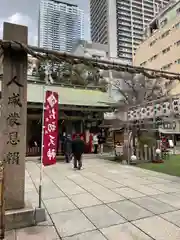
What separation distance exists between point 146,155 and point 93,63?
366 inches

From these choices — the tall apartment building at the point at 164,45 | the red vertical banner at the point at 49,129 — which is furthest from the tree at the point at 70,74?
the red vertical banner at the point at 49,129

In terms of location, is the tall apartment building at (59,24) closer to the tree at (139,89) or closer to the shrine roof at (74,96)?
the tree at (139,89)

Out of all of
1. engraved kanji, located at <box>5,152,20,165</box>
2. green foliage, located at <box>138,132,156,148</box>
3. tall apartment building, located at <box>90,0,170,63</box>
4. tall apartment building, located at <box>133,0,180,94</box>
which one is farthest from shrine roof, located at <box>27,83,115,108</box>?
tall apartment building, located at <box>90,0,170,63</box>

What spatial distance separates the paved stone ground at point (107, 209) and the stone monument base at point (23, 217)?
0.13m

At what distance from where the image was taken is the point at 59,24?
63.9m

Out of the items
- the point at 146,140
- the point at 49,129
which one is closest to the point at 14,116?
the point at 49,129

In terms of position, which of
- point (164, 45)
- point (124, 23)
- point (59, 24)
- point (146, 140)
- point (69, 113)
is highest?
point (124, 23)

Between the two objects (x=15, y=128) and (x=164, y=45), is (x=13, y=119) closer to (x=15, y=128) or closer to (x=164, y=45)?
(x=15, y=128)

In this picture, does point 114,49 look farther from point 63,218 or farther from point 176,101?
point 63,218

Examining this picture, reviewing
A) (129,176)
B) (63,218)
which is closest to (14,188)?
(63,218)

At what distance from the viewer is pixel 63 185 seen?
676 centimetres

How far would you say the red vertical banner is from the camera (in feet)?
14.1

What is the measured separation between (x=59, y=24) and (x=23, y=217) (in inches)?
2706

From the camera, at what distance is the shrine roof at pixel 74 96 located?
14.9m
